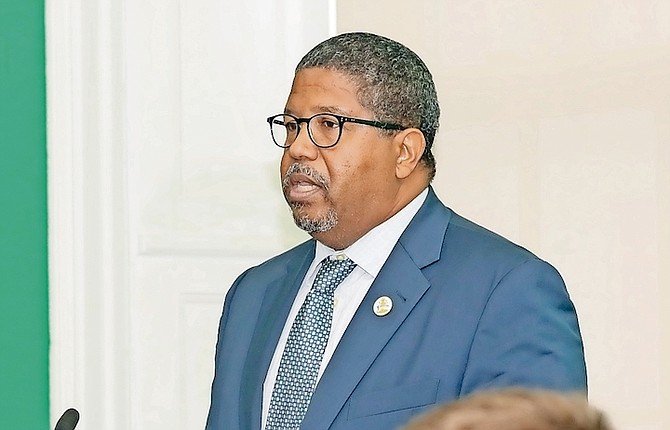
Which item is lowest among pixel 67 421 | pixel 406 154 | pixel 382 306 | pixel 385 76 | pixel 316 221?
pixel 67 421

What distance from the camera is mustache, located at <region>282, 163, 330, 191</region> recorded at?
2096 millimetres

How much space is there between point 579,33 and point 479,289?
1.18 metres

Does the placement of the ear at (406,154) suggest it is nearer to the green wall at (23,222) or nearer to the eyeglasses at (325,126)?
the eyeglasses at (325,126)

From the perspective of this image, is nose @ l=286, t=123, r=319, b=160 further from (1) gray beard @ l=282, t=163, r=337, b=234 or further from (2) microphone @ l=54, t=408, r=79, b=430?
(2) microphone @ l=54, t=408, r=79, b=430

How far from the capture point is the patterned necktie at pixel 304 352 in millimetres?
2021

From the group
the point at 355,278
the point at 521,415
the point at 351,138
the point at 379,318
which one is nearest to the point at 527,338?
the point at 379,318

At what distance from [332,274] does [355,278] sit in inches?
1.6

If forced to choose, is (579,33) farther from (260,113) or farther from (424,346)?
(424,346)

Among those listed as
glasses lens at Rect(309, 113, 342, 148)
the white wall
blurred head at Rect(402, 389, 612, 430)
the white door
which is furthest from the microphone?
the white door

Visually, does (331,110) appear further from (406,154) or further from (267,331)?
(267,331)

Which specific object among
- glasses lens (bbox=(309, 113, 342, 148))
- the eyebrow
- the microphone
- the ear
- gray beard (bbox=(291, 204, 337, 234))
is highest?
the eyebrow

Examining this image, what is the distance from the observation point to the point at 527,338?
6.22ft

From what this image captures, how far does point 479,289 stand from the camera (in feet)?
6.48

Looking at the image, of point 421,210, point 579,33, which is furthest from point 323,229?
point 579,33
